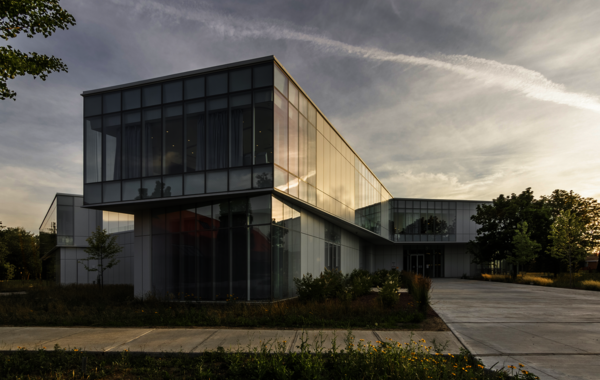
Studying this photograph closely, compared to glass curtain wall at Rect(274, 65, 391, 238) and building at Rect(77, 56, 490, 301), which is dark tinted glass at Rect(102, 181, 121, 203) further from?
glass curtain wall at Rect(274, 65, 391, 238)

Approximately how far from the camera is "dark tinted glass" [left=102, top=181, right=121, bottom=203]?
18.8 meters

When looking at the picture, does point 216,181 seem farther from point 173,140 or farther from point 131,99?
point 131,99

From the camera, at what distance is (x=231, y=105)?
17.3m

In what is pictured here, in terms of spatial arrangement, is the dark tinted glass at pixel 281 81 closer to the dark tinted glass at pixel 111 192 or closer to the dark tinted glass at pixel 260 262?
the dark tinted glass at pixel 260 262

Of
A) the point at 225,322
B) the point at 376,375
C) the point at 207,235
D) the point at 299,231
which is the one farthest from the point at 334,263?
the point at 376,375

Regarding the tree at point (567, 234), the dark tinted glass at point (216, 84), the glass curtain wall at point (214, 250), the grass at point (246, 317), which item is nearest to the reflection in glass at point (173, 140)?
the dark tinted glass at point (216, 84)

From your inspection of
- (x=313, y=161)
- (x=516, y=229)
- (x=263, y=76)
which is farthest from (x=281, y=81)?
(x=516, y=229)

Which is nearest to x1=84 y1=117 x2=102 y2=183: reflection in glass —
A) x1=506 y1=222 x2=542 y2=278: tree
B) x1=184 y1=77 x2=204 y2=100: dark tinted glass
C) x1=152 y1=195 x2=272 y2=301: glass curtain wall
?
x1=152 y1=195 x2=272 y2=301: glass curtain wall

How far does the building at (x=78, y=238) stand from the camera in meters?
40.3

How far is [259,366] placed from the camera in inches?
248

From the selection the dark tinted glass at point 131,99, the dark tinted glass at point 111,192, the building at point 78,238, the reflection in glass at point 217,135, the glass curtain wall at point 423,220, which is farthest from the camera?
the glass curtain wall at point 423,220

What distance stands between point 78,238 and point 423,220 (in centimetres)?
4023

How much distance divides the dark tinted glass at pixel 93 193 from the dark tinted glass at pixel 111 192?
27cm

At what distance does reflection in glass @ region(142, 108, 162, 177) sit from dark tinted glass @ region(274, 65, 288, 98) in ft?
18.8
